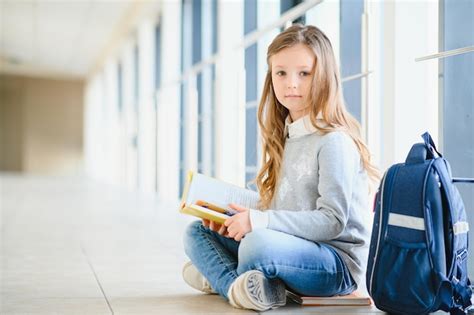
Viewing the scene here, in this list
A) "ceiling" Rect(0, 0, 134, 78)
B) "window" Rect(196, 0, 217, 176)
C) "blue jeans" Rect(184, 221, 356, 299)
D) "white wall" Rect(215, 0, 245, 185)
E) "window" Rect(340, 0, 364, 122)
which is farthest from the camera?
"ceiling" Rect(0, 0, 134, 78)

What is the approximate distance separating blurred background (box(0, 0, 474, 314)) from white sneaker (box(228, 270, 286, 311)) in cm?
90

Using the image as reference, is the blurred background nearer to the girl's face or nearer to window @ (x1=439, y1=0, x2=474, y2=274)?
window @ (x1=439, y1=0, x2=474, y2=274)

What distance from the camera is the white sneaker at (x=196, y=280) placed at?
9.52 ft

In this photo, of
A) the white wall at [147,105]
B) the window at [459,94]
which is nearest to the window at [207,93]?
the white wall at [147,105]

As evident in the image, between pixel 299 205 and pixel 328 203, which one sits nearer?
pixel 328 203

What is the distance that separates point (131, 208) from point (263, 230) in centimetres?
615

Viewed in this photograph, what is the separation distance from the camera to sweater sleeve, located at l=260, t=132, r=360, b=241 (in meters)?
2.42

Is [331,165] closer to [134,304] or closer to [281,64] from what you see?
[281,64]

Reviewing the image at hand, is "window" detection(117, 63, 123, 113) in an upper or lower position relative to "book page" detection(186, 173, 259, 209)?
upper

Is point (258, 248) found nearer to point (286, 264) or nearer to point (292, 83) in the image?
point (286, 264)

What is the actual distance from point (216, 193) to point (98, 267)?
138 cm

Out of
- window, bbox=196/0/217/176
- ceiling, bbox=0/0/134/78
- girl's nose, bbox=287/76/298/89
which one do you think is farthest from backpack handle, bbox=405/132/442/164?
ceiling, bbox=0/0/134/78

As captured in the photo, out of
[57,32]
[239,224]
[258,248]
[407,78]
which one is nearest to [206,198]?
[239,224]

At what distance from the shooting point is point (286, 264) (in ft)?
7.99
